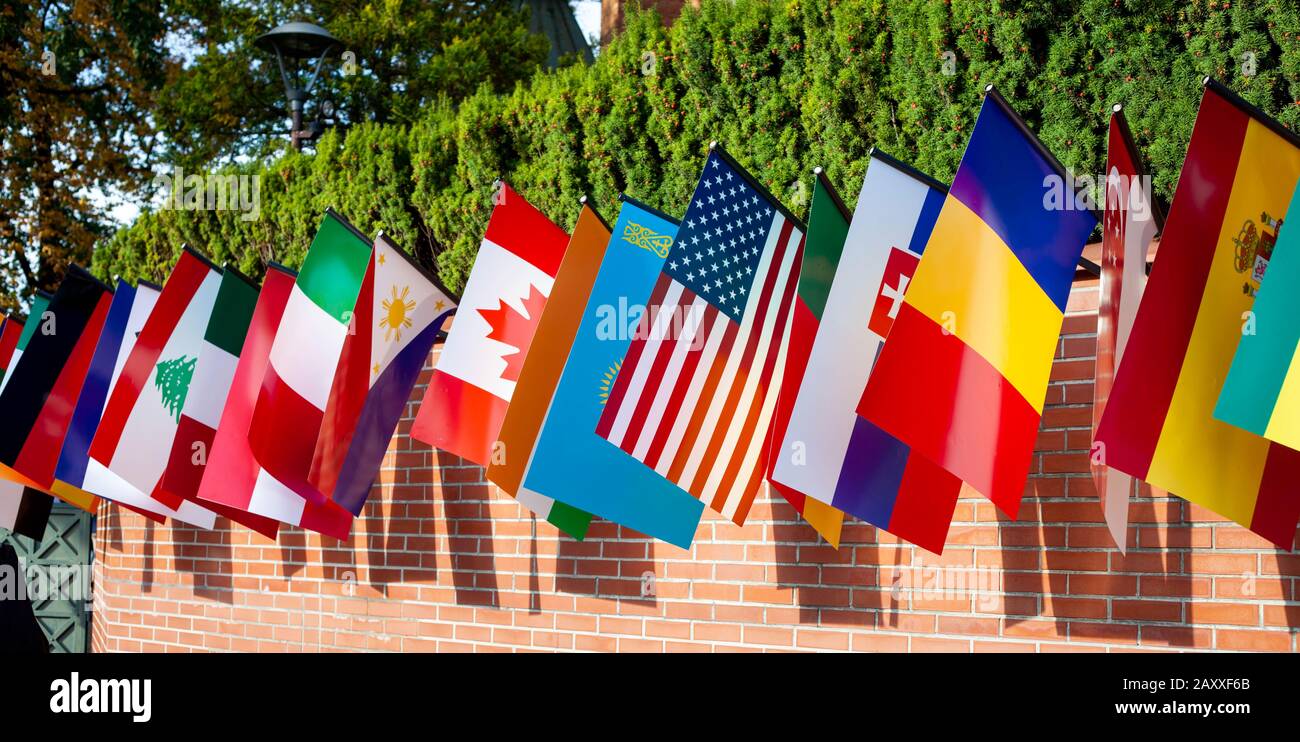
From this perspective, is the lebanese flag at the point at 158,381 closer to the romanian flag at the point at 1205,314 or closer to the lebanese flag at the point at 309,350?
the lebanese flag at the point at 309,350

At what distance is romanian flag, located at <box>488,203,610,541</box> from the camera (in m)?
5.48

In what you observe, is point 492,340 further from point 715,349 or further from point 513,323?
point 715,349

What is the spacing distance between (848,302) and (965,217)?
0.67 m

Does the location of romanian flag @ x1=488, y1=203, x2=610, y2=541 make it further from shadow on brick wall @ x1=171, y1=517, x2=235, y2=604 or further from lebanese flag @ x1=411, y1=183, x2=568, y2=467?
shadow on brick wall @ x1=171, y1=517, x2=235, y2=604

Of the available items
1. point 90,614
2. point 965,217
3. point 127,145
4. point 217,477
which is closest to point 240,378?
point 217,477

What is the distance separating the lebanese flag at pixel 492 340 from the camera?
5.83 metres

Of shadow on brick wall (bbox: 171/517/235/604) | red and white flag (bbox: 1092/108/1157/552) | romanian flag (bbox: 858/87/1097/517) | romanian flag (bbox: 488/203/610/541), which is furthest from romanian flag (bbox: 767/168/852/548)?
shadow on brick wall (bbox: 171/517/235/604)

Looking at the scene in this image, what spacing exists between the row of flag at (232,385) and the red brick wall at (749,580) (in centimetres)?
62

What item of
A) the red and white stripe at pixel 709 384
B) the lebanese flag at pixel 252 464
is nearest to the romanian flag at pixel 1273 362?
the red and white stripe at pixel 709 384

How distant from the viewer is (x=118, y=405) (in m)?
7.32

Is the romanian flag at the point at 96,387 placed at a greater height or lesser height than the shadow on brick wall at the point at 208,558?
greater
